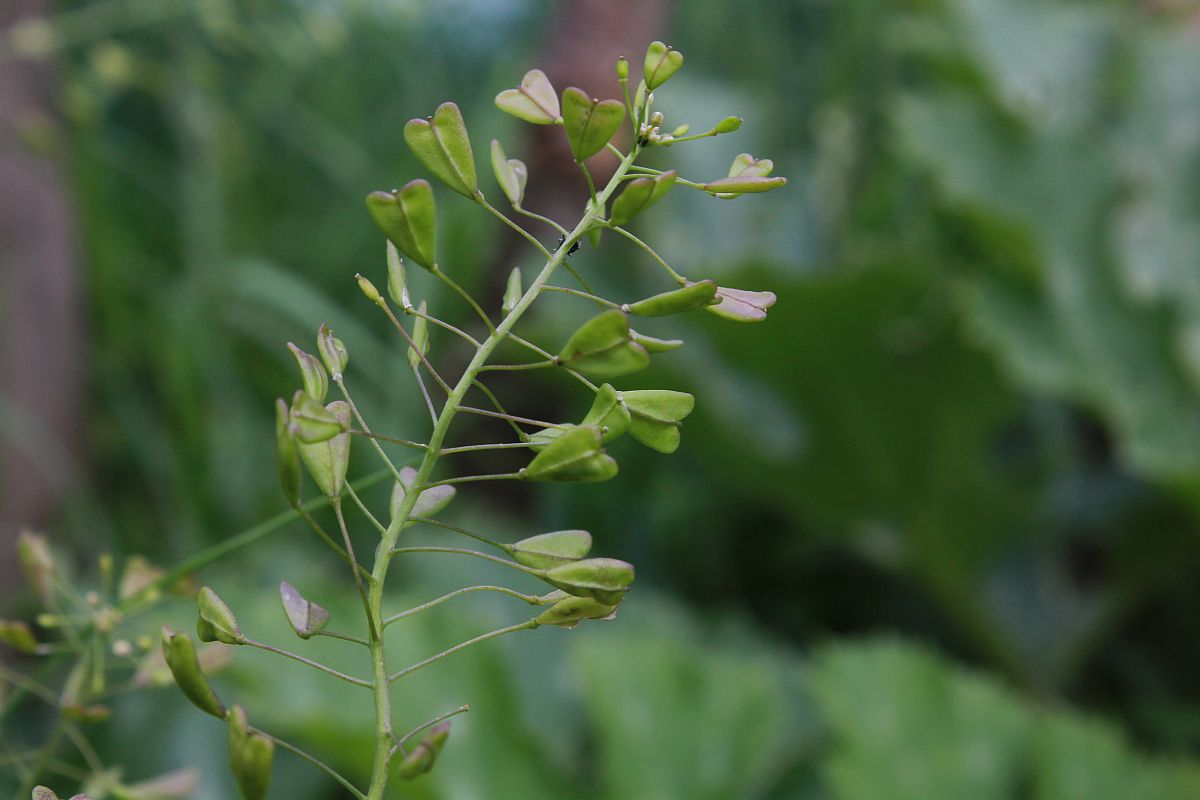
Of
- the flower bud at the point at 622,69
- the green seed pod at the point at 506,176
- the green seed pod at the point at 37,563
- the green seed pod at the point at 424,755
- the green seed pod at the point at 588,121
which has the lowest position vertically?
the green seed pod at the point at 37,563

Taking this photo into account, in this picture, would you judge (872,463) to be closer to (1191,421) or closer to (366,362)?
(1191,421)

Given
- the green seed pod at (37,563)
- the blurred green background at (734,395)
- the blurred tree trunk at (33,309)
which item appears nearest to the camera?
the green seed pod at (37,563)

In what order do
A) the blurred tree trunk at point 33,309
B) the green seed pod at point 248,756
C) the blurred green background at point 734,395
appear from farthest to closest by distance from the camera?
1. the blurred tree trunk at point 33,309
2. the blurred green background at point 734,395
3. the green seed pod at point 248,756

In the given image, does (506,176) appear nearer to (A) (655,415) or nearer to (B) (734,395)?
(A) (655,415)

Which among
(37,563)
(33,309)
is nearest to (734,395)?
(33,309)

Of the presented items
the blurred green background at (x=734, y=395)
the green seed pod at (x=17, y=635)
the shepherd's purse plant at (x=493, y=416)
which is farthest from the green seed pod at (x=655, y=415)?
the blurred green background at (x=734, y=395)

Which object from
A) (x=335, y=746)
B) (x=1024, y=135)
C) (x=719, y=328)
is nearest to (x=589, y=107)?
(x=335, y=746)

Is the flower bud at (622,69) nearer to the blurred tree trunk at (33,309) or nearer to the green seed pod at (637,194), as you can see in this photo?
the green seed pod at (637,194)
